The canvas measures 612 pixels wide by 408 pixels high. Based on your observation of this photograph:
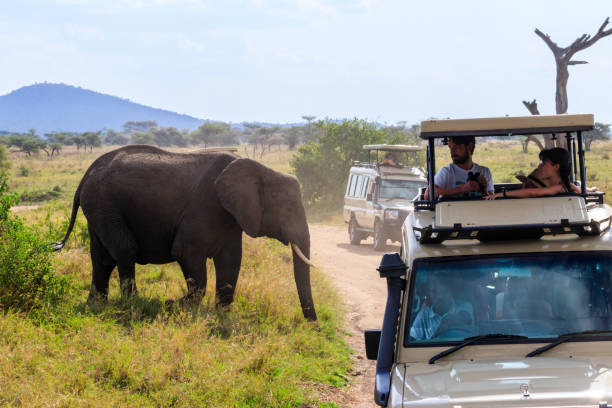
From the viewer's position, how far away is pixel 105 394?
6.17 metres

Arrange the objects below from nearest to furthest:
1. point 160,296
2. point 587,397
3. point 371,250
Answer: point 587,397 < point 160,296 < point 371,250

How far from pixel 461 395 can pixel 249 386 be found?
11.2 ft

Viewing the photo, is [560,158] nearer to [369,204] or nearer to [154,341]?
[154,341]

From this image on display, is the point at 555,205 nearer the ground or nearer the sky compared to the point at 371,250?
nearer the sky

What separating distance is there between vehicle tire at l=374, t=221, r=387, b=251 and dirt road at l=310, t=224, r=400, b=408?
0.49ft

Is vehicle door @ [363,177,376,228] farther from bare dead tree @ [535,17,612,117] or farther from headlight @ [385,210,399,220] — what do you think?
bare dead tree @ [535,17,612,117]

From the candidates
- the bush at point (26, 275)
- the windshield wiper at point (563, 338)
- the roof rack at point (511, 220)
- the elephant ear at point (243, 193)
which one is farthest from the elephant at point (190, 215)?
the windshield wiper at point (563, 338)

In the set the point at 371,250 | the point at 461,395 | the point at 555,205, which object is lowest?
the point at 371,250

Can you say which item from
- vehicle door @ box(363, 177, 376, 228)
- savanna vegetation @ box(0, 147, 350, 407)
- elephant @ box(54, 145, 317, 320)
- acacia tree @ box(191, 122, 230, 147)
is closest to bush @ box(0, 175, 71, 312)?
savanna vegetation @ box(0, 147, 350, 407)

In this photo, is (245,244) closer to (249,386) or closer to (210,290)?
(210,290)

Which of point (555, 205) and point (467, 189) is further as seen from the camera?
point (467, 189)

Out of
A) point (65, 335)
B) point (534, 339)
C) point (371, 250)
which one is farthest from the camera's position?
point (371, 250)

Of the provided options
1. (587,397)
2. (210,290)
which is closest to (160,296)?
(210,290)

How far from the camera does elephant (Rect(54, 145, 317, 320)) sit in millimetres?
9680
